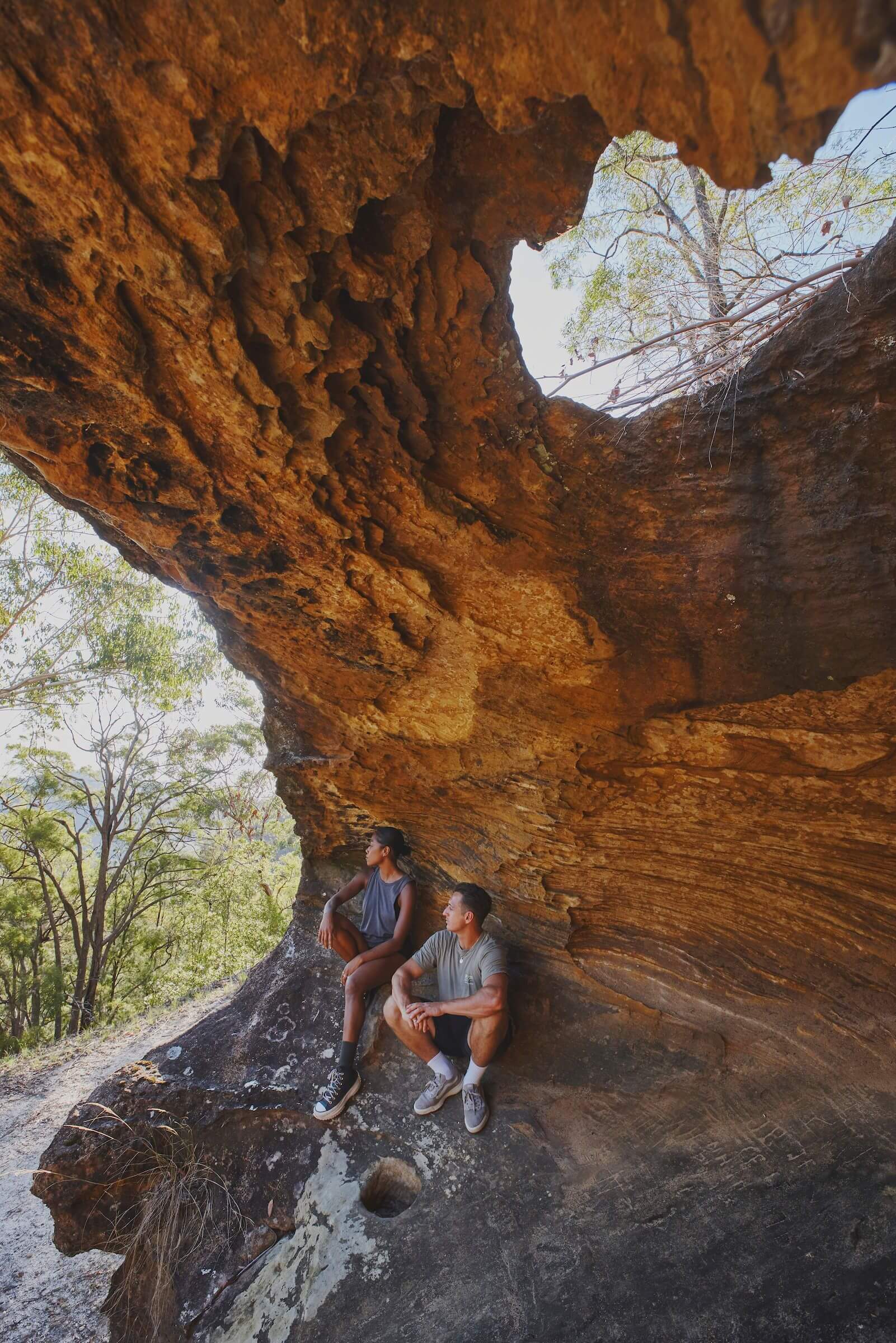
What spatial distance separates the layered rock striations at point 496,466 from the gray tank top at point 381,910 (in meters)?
0.79

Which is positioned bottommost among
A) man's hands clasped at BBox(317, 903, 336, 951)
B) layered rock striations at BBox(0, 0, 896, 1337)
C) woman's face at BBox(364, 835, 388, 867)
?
man's hands clasped at BBox(317, 903, 336, 951)

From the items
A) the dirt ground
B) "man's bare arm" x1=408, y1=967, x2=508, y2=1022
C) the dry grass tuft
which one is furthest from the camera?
the dirt ground

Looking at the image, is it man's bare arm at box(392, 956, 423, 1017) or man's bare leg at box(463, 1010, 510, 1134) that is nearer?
→ man's bare leg at box(463, 1010, 510, 1134)

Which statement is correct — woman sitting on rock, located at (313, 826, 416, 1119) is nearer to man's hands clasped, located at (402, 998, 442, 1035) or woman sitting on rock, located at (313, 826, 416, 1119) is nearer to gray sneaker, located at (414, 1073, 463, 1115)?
gray sneaker, located at (414, 1073, 463, 1115)

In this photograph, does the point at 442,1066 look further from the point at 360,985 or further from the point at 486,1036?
the point at 360,985

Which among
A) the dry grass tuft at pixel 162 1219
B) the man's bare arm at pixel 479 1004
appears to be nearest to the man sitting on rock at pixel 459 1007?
the man's bare arm at pixel 479 1004

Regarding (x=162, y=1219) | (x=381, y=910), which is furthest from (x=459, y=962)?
(x=162, y=1219)

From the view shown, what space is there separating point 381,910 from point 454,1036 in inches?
46.8

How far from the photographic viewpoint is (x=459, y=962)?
15.8ft

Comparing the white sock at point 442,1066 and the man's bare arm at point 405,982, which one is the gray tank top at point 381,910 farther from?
the white sock at point 442,1066

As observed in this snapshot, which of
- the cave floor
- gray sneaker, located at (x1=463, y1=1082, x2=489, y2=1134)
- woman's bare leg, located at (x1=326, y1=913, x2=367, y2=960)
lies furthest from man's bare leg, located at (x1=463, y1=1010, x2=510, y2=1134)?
woman's bare leg, located at (x1=326, y1=913, x2=367, y2=960)

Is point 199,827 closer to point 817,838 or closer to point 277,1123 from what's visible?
point 277,1123

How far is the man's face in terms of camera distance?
4.64m

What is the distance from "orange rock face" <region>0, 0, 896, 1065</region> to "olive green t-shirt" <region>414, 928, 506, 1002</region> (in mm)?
763
